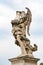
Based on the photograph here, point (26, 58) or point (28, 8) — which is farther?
point (28, 8)

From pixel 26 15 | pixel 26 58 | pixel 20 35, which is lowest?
pixel 26 58

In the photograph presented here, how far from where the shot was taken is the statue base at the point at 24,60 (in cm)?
1694

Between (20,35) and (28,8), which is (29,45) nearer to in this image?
(20,35)

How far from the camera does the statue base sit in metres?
16.9

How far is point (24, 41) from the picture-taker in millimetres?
17688

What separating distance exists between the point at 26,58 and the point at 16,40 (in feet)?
4.40

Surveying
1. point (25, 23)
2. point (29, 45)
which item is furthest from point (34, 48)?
point (25, 23)

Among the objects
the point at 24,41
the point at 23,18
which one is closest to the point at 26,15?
the point at 23,18

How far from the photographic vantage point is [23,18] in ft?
58.9

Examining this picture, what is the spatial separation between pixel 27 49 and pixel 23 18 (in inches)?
67.0

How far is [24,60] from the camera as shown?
667 inches

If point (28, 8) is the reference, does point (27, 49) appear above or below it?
below

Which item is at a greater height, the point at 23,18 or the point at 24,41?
the point at 23,18

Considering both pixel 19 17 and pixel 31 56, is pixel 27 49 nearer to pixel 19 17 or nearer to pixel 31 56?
pixel 31 56
